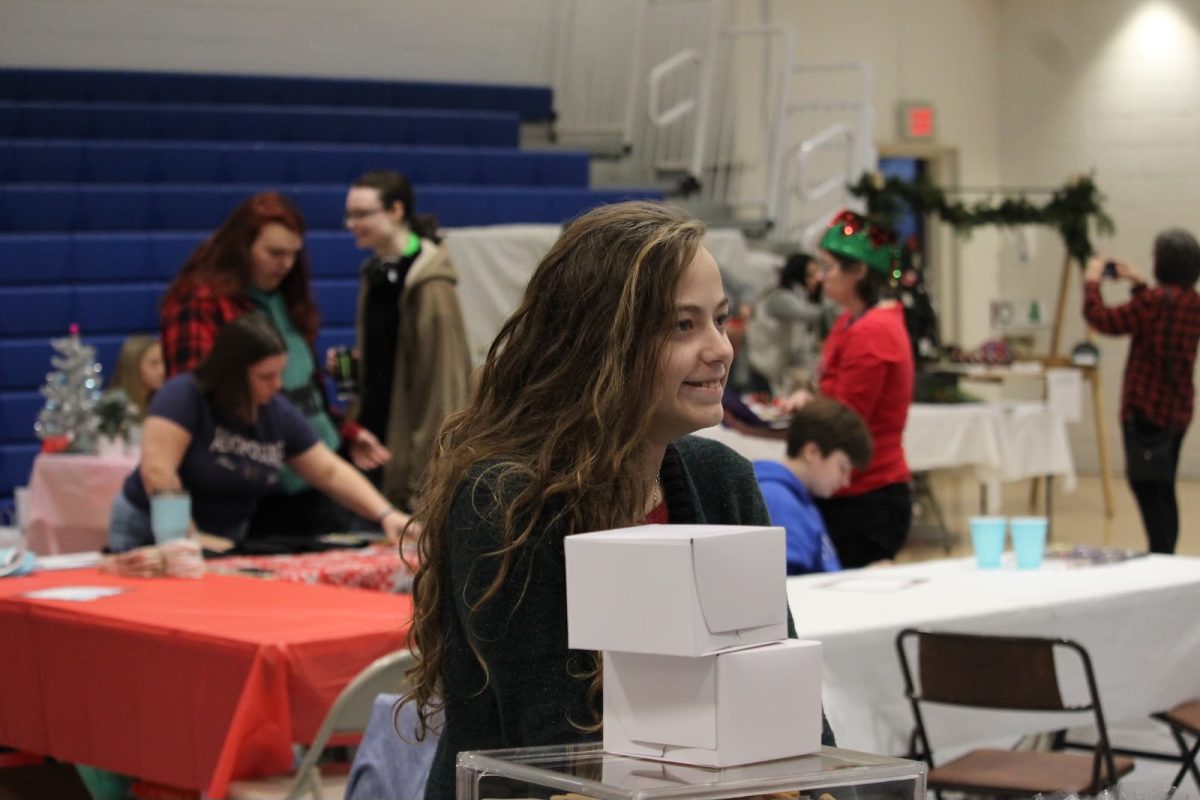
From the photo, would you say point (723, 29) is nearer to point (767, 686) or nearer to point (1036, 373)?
point (1036, 373)

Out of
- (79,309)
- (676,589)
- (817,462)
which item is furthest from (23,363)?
(676,589)

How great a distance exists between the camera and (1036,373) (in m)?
8.95

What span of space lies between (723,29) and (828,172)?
126cm

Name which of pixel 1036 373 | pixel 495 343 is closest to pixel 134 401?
pixel 1036 373

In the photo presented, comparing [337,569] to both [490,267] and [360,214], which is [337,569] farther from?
[490,267]

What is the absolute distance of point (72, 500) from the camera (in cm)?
575

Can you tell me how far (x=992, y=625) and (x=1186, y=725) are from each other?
20.0 inches

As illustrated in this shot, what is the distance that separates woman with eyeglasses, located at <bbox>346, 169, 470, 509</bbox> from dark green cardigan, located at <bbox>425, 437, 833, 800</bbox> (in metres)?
3.29

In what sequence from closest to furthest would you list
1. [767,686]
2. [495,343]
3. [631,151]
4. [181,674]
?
[767,686] → [495,343] → [181,674] → [631,151]

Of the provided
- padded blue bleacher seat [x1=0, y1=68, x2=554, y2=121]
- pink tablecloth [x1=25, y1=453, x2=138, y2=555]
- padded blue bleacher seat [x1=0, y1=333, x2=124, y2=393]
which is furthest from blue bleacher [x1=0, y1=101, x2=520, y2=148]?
pink tablecloth [x1=25, y1=453, x2=138, y2=555]

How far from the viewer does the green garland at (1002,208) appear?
8906 millimetres

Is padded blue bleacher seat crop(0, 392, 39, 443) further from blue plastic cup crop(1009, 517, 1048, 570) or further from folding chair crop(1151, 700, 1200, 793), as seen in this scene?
folding chair crop(1151, 700, 1200, 793)

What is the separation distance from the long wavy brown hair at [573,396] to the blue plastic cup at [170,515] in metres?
2.10

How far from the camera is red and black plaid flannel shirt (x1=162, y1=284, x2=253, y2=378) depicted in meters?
4.34
